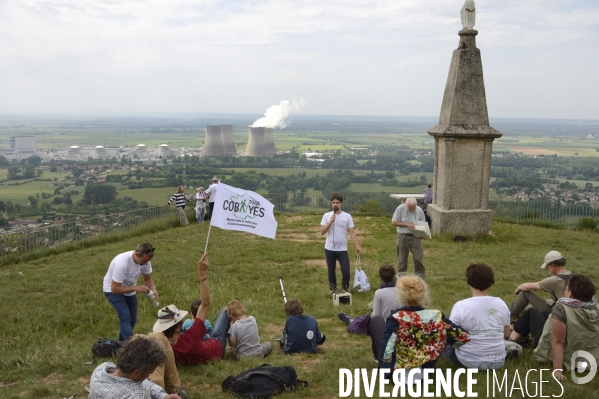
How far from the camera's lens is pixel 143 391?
14.6ft

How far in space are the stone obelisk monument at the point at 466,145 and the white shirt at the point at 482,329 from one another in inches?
413

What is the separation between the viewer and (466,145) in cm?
1606

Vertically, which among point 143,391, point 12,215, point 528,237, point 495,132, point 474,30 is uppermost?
point 474,30

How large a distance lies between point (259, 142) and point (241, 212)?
43582 millimetres

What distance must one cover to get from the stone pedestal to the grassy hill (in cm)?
76

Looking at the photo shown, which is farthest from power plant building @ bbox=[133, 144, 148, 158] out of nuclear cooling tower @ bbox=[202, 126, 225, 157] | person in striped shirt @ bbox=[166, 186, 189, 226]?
person in striped shirt @ bbox=[166, 186, 189, 226]

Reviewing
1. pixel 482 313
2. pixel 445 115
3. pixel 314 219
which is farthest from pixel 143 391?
pixel 314 219

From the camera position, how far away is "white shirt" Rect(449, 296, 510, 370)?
18.7 feet

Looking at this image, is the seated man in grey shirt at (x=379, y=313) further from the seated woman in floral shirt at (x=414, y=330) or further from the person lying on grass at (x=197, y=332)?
the person lying on grass at (x=197, y=332)

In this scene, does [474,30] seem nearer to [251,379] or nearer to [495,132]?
[495,132]

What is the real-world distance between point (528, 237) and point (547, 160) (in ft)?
164

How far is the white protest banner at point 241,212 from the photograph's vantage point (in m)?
7.66

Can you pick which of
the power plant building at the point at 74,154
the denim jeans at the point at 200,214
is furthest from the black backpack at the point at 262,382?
the power plant building at the point at 74,154

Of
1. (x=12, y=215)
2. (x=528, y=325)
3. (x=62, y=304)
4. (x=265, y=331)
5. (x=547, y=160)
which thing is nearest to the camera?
(x=528, y=325)
